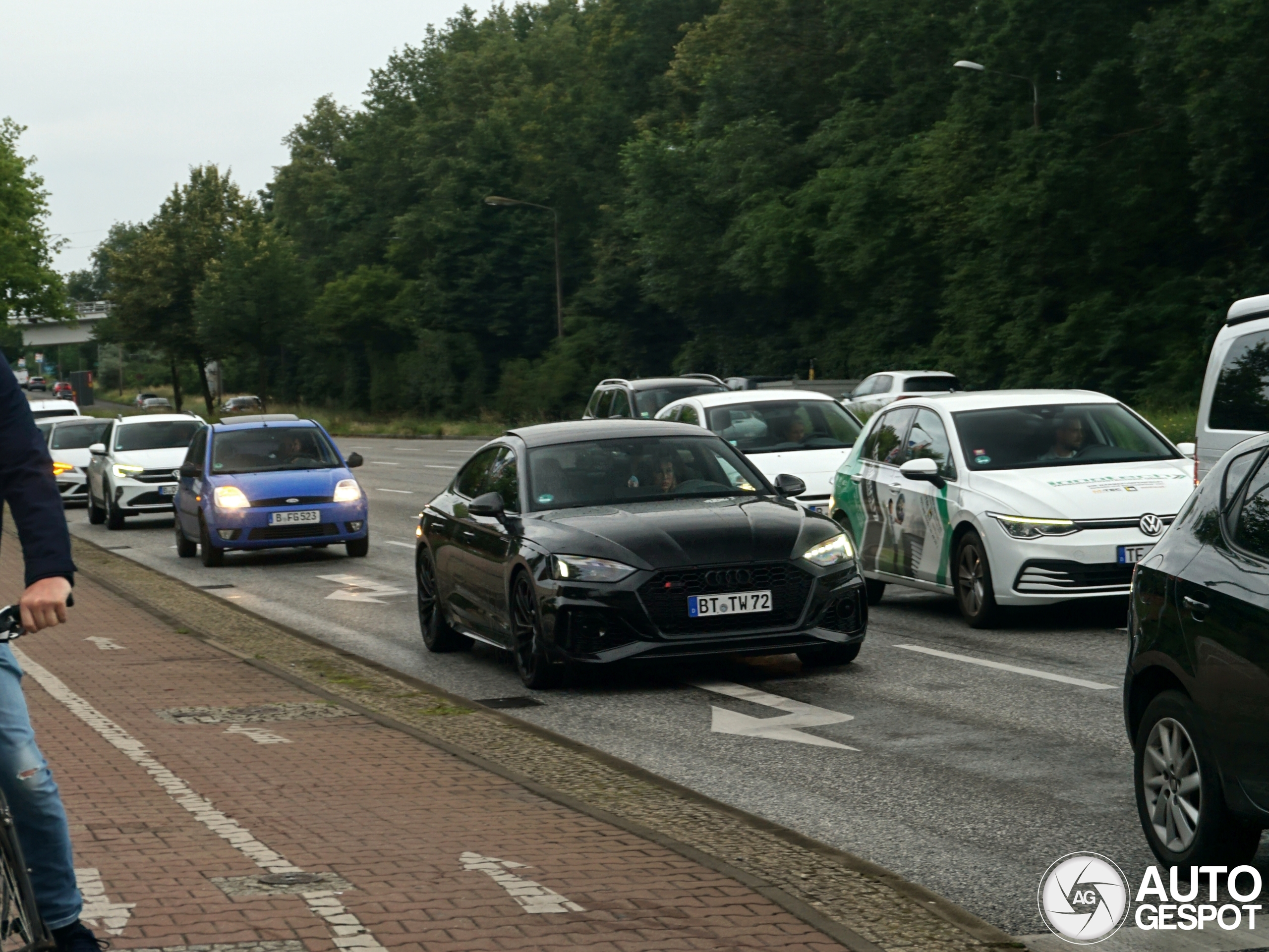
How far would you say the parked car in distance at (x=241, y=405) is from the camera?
104 meters

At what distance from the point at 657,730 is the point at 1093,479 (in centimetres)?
449

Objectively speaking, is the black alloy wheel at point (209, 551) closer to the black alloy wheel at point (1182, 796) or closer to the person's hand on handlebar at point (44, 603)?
the black alloy wheel at point (1182, 796)

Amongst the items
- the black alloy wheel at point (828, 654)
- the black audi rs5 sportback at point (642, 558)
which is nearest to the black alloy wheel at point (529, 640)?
the black audi rs5 sportback at point (642, 558)


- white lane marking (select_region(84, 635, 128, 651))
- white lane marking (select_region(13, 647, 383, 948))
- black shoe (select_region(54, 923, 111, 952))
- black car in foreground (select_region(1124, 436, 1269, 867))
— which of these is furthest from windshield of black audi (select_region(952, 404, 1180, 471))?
black shoe (select_region(54, 923, 111, 952))

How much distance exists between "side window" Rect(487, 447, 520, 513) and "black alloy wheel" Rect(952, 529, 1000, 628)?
3154 mm

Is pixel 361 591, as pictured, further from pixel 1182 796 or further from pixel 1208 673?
pixel 1208 673

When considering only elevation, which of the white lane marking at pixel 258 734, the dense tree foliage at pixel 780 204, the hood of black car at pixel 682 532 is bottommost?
the white lane marking at pixel 258 734

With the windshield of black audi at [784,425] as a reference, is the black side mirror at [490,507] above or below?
below

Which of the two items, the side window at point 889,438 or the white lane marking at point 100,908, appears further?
the side window at point 889,438

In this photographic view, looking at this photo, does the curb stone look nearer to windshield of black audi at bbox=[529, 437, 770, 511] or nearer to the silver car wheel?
the silver car wheel

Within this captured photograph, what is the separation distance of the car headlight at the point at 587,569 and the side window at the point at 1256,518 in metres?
4.74

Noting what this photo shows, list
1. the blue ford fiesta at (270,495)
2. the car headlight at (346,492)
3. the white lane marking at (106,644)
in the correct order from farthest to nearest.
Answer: the car headlight at (346,492)
the blue ford fiesta at (270,495)
the white lane marking at (106,644)

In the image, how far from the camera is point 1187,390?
4019cm

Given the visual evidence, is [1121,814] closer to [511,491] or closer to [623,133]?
[511,491]
